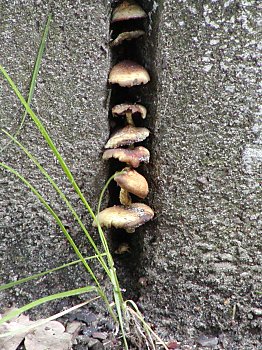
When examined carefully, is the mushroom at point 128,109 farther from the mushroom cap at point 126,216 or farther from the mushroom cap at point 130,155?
the mushroom cap at point 126,216

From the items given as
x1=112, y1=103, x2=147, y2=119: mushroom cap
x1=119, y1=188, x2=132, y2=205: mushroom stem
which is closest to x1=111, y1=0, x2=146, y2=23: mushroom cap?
x1=112, y1=103, x2=147, y2=119: mushroom cap

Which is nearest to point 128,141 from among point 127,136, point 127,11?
point 127,136

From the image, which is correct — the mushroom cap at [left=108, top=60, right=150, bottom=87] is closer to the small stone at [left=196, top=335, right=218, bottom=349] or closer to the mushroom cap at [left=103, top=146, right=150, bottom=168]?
the mushroom cap at [left=103, top=146, right=150, bottom=168]

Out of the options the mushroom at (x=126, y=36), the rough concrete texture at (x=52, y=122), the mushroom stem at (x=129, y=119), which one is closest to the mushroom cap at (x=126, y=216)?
the rough concrete texture at (x=52, y=122)

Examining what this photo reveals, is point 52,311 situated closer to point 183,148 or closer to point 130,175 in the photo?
point 130,175

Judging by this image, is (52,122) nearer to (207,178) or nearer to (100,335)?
(207,178)

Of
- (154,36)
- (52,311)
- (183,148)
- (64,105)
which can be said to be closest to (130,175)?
(183,148)
